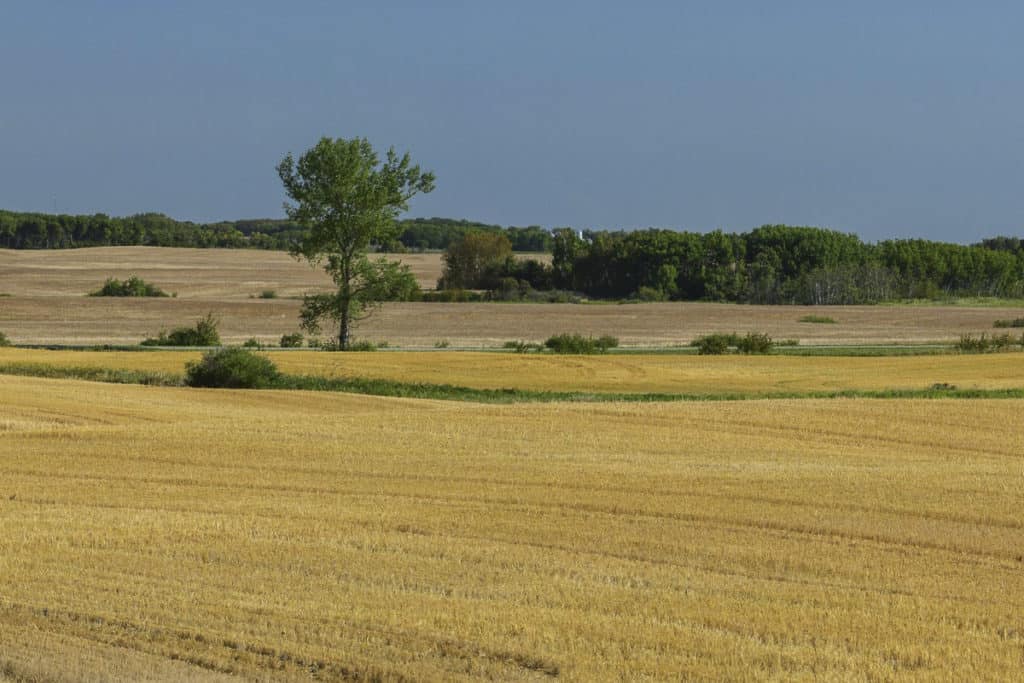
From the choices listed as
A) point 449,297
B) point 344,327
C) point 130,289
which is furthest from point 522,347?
point 130,289

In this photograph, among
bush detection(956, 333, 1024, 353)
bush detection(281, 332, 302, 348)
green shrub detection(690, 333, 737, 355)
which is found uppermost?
bush detection(956, 333, 1024, 353)

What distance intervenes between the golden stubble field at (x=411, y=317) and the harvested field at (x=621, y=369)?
1717 cm

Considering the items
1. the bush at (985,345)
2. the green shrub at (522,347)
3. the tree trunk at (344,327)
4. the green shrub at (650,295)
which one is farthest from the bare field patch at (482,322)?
the green shrub at (650,295)

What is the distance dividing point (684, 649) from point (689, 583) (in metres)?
2.42

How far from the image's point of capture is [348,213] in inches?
2418

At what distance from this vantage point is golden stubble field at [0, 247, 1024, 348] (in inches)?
2921

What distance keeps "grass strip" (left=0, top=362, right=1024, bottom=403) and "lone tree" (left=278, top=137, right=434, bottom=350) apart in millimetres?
17709

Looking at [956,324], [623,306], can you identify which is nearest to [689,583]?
[956,324]

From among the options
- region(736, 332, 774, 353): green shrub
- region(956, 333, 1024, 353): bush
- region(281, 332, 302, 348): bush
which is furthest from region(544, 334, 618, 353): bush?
region(956, 333, 1024, 353): bush

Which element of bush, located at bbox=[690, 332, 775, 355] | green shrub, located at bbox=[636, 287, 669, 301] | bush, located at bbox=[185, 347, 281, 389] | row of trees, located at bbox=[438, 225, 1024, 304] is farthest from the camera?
row of trees, located at bbox=[438, 225, 1024, 304]

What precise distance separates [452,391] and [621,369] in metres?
8.22

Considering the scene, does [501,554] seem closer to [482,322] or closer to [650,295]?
[482,322]

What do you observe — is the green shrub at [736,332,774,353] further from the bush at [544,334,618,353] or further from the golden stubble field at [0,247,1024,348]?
the golden stubble field at [0,247,1024,348]

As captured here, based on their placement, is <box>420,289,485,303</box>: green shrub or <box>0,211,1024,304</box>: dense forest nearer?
<box>420,289,485,303</box>: green shrub
